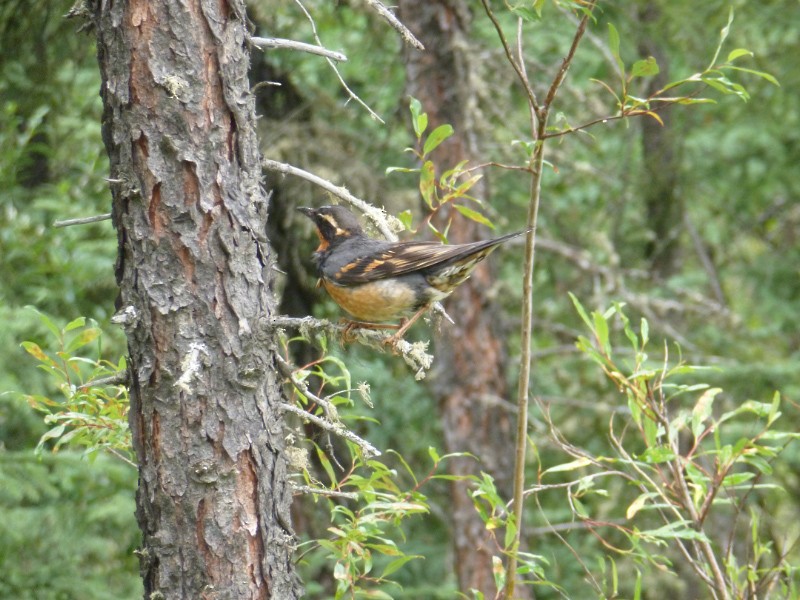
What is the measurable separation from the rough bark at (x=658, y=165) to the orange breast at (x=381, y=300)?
19.3 ft

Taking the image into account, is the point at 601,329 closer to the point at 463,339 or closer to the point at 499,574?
the point at 499,574

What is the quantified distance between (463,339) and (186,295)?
18.4 ft

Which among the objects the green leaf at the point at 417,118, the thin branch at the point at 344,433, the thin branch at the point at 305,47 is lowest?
the thin branch at the point at 344,433

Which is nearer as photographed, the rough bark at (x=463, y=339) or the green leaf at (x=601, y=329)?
the green leaf at (x=601, y=329)

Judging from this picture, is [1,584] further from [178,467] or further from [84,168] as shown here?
[84,168]

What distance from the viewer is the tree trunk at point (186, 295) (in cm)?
343

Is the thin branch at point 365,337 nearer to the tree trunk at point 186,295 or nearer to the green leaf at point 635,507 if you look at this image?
the tree trunk at point 186,295

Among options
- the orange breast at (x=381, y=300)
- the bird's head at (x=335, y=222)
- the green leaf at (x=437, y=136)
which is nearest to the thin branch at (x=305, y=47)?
the green leaf at (x=437, y=136)

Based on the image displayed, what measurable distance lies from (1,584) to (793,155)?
32.2 ft

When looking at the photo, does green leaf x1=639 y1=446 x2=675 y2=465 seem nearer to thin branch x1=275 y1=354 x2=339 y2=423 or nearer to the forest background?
the forest background

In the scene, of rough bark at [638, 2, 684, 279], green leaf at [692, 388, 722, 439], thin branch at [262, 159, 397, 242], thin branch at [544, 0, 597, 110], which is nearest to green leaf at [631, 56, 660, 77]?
thin branch at [544, 0, 597, 110]

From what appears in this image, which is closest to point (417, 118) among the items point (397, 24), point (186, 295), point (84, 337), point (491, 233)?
point (397, 24)

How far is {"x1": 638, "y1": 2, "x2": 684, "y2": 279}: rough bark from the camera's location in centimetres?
1065

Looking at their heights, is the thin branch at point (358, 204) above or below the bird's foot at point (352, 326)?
above
